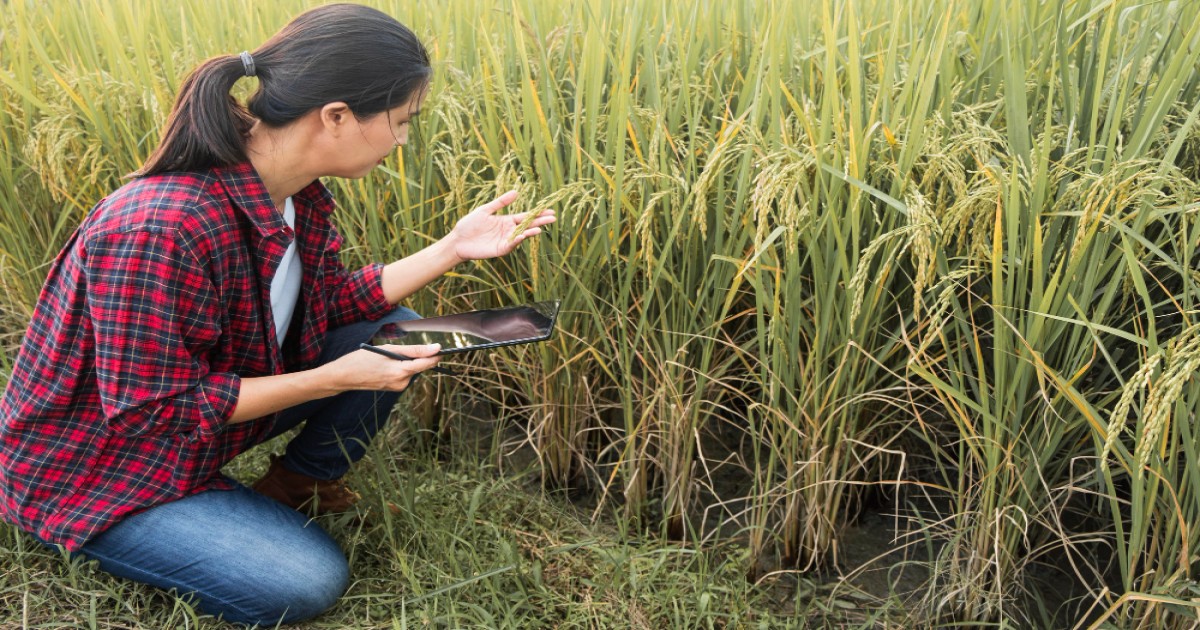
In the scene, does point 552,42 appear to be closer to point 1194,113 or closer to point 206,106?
point 206,106

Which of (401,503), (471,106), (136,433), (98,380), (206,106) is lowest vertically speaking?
(401,503)

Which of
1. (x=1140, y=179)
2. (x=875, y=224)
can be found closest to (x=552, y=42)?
(x=875, y=224)

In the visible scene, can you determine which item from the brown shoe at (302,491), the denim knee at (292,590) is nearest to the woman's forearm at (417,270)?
the brown shoe at (302,491)

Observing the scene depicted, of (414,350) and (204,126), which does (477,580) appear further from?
(204,126)

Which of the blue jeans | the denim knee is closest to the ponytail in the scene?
the blue jeans

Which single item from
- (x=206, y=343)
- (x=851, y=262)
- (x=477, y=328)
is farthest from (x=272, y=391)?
(x=851, y=262)

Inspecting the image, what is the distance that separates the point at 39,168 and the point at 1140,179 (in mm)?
2338

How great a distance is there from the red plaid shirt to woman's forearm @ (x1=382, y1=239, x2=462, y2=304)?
30cm

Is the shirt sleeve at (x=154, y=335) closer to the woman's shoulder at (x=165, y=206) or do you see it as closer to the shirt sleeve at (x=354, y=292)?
the woman's shoulder at (x=165, y=206)

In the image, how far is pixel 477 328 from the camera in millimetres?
1821

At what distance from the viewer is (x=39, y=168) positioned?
7.73ft

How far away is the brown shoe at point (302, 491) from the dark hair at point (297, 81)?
0.69m

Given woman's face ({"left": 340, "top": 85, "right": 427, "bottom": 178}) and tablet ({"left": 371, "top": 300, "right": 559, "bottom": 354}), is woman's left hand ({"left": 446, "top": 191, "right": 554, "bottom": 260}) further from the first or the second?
woman's face ({"left": 340, "top": 85, "right": 427, "bottom": 178})

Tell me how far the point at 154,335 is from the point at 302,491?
0.59m
